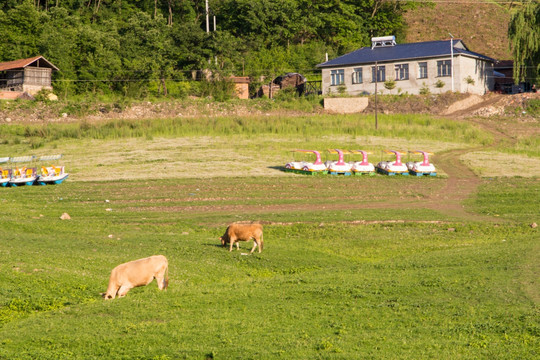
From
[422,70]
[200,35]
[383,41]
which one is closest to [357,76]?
[422,70]

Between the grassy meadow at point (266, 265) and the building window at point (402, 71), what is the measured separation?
123 ft

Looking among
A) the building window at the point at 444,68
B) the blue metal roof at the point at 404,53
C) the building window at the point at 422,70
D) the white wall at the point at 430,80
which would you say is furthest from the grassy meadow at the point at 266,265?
the blue metal roof at the point at 404,53

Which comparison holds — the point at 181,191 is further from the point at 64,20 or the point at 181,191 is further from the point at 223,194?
the point at 64,20

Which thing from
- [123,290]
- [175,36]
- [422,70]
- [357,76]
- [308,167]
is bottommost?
[123,290]

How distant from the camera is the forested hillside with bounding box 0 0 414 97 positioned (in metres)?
97.4

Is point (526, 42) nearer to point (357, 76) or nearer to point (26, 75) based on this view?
point (357, 76)

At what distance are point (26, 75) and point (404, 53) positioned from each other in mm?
51721

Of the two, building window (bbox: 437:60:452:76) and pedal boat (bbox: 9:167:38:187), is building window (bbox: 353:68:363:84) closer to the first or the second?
building window (bbox: 437:60:452:76)

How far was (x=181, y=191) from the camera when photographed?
151 ft

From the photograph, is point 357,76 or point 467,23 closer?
point 357,76

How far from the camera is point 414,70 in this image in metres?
93.6

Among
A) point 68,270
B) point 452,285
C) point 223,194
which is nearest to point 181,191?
point 223,194

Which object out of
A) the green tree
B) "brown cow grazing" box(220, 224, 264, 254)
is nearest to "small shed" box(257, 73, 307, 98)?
the green tree

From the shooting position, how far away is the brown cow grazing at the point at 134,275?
19031 mm
